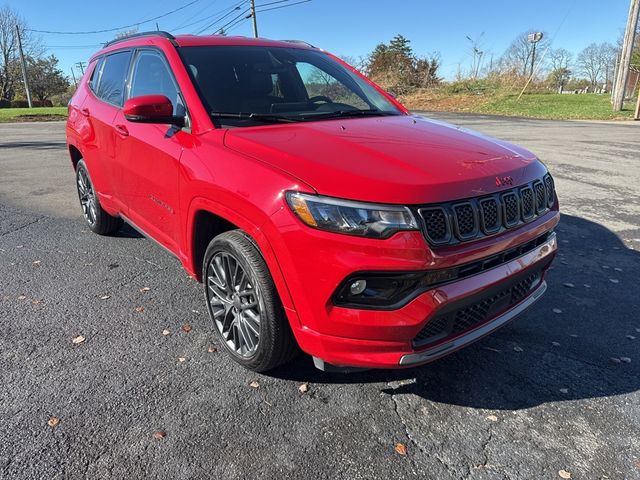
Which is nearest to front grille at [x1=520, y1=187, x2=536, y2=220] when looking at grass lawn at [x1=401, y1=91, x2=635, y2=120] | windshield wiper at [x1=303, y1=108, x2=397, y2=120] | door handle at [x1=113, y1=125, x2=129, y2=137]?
windshield wiper at [x1=303, y1=108, x2=397, y2=120]

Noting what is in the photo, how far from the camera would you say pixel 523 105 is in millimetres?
28000

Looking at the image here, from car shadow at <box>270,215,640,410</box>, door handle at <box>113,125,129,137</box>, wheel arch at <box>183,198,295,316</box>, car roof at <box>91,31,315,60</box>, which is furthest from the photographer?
door handle at <box>113,125,129,137</box>

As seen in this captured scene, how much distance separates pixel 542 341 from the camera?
10.1ft

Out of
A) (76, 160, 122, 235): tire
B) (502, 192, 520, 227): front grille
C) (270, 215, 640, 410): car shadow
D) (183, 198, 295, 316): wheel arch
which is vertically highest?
(502, 192, 520, 227): front grille

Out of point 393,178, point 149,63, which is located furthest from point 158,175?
point 393,178

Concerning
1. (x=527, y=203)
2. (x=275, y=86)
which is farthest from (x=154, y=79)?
(x=527, y=203)

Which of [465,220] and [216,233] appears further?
[216,233]

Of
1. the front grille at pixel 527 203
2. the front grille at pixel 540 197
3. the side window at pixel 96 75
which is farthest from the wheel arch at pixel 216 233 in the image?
the side window at pixel 96 75

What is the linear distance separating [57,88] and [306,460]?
75.2m

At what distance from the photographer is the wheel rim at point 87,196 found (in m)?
4.93

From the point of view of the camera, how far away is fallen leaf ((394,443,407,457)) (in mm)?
2164

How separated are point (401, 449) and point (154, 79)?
2931 mm

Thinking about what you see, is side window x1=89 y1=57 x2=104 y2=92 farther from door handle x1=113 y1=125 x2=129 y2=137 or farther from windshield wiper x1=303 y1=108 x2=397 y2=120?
windshield wiper x1=303 y1=108 x2=397 y2=120

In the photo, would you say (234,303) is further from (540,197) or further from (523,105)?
(523,105)
